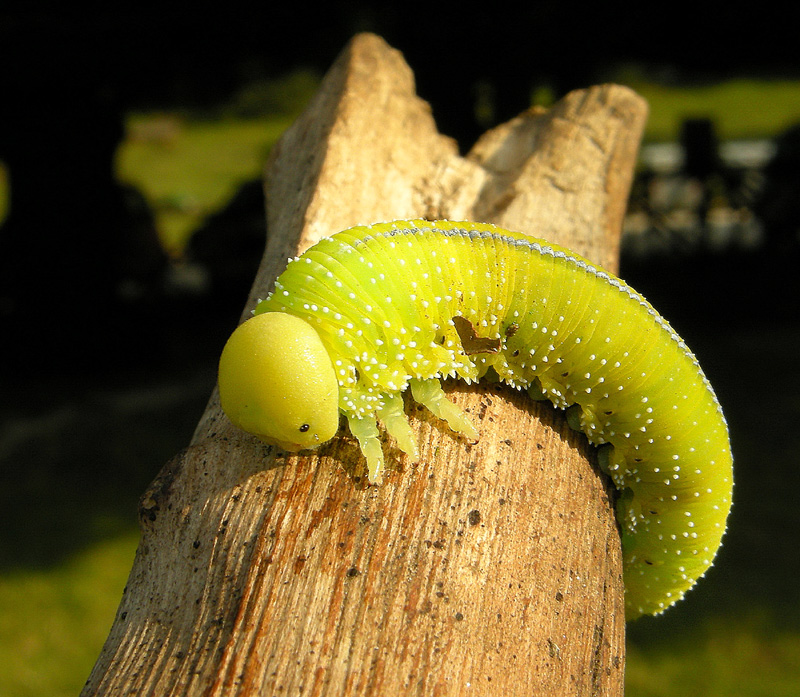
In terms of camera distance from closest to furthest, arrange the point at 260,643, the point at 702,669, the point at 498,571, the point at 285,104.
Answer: the point at 260,643, the point at 498,571, the point at 702,669, the point at 285,104

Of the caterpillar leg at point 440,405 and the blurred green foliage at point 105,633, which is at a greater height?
the caterpillar leg at point 440,405

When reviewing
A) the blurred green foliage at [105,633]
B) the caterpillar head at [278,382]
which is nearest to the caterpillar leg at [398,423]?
the caterpillar head at [278,382]

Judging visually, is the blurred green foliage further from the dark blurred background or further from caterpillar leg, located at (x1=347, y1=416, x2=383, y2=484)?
caterpillar leg, located at (x1=347, y1=416, x2=383, y2=484)

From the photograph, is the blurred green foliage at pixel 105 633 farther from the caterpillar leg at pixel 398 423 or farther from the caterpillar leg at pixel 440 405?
the caterpillar leg at pixel 398 423

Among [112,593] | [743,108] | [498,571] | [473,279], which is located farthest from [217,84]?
[743,108]

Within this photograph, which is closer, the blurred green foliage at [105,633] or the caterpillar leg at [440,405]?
the caterpillar leg at [440,405]

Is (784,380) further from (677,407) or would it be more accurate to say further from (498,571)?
(498,571)

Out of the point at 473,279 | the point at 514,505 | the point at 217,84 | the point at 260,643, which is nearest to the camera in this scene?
the point at 260,643

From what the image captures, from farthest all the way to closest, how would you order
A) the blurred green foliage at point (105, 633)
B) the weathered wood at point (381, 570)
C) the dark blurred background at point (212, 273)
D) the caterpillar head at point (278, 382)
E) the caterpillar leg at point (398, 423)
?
the dark blurred background at point (212, 273) < the blurred green foliage at point (105, 633) < the caterpillar leg at point (398, 423) < the caterpillar head at point (278, 382) < the weathered wood at point (381, 570)
